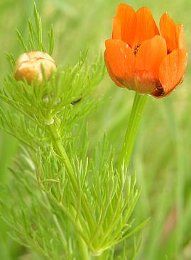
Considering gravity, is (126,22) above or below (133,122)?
above

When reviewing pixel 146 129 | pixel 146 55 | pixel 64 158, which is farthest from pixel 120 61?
pixel 146 129

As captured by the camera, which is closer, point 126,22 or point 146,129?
point 126,22

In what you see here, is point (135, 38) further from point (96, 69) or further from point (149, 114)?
point (149, 114)


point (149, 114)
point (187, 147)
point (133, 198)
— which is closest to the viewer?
point (133, 198)

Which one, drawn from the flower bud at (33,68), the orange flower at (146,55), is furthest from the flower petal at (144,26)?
the flower bud at (33,68)

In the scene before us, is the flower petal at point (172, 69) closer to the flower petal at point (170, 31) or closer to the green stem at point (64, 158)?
the flower petal at point (170, 31)

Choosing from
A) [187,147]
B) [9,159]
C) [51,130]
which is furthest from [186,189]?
[51,130]

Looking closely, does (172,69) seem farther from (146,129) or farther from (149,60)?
(146,129)

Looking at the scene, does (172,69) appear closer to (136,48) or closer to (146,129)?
(136,48)
